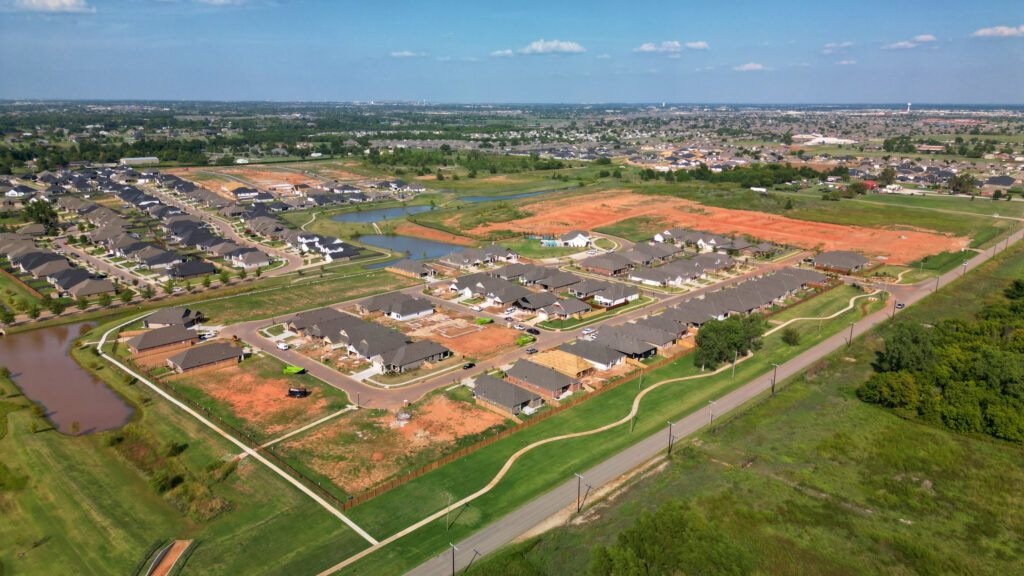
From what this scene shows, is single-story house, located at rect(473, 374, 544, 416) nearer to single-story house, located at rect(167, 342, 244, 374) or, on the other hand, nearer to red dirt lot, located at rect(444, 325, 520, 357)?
red dirt lot, located at rect(444, 325, 520, 357)

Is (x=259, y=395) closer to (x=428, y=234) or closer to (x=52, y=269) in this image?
(x=52, y=269)

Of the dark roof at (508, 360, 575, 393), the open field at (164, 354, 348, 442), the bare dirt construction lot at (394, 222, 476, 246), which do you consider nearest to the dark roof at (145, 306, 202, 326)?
the open field at (164, 354, 348, 442)

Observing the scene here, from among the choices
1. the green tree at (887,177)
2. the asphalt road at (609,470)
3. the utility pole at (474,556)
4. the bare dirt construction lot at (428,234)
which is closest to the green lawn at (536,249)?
the bare dirt construction lot at (428,234)

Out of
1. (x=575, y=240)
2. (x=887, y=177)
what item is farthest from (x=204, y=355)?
(x=887, y=177)

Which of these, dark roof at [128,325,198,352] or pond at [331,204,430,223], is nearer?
dark roof at [128,325,198,352]

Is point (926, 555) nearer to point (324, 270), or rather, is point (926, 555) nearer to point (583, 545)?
point (583, 545)

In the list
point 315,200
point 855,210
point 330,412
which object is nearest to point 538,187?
point 315,200

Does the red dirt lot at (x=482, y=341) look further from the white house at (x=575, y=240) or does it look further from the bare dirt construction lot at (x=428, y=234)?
the bare dirt construction lot at (x=428, y=234)
